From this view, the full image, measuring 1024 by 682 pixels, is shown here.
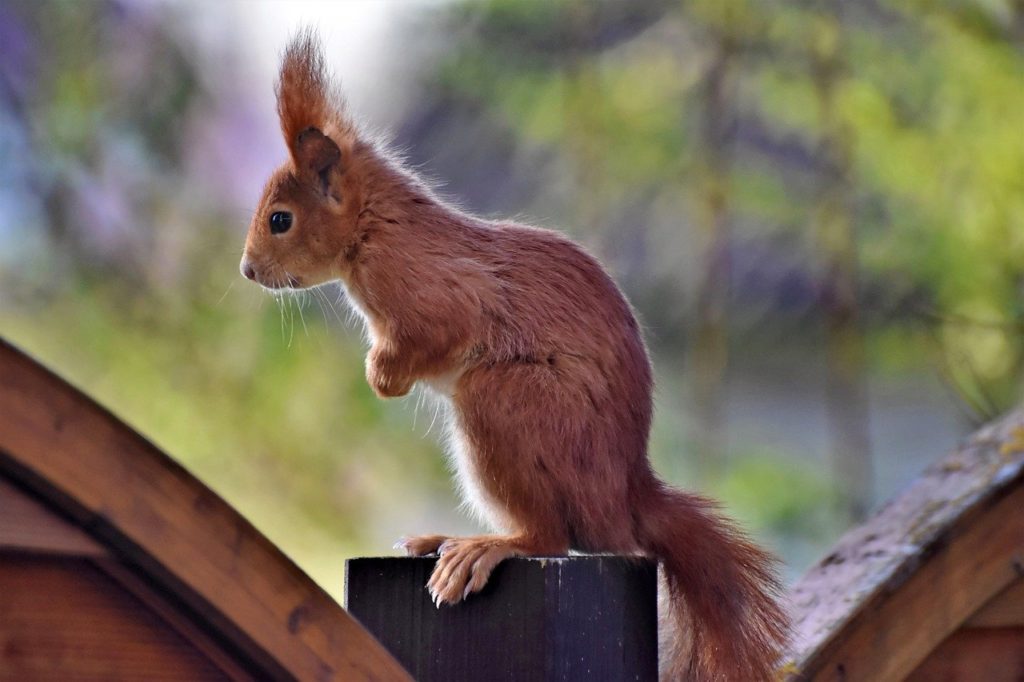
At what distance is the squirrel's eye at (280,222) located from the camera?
1149 millimetres

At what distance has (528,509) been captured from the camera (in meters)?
0.96

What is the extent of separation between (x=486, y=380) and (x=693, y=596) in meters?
0.25

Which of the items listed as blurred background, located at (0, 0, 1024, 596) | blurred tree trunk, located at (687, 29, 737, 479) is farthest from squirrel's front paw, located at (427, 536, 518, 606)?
blurred tree trunk, located at (687, 29, 737, 479)

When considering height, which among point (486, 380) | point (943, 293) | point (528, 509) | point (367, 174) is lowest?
point (528, 509)

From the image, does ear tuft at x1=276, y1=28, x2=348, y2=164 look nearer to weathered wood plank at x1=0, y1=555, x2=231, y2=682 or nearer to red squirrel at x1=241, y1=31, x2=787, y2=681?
red squirrel at x1=241, y1=31, x2=787, y2=681

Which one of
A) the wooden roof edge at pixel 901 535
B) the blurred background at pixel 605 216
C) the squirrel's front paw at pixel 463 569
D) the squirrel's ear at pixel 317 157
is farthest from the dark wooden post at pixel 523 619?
the blurred background at pixel 605 216

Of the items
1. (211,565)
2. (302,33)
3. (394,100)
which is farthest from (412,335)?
(394,100)

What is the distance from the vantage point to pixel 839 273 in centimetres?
388

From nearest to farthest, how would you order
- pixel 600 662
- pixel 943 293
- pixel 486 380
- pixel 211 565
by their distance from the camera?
1. pixel 211 565
2. pixel 600 662
3. pixel 486 380
4. pixel 943 293

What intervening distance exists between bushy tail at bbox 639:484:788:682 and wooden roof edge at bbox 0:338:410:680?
12.9 inches

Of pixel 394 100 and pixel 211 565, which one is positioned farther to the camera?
pixel 394 100

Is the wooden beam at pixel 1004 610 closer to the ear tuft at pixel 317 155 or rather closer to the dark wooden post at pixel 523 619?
the dark wooden post at pixel 523 619

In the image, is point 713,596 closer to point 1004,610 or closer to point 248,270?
point 1004,610

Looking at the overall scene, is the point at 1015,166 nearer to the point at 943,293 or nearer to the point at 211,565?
the point at 943,293
